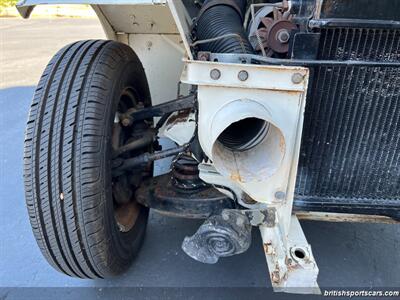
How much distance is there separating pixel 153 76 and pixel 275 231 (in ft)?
5.33

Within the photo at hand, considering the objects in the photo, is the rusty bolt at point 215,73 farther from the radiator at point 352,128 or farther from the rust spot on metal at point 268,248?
the rust spot on metal at point 268,248

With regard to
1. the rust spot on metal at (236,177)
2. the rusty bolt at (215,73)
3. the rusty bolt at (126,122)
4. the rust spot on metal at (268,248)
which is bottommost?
the rust spot on metal at (268,248)

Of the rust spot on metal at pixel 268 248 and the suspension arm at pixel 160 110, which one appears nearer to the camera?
the rust spot on metal at pixel 268 248

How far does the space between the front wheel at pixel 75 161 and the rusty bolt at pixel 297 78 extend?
2.56ft

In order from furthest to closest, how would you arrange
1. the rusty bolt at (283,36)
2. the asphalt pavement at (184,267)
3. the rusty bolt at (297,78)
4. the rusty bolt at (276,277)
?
the asphalt pavement at (184,267)
the rusty bolt at (283,36)
the rusty bolt at (276,277)
the rusty bolt at (297,78)

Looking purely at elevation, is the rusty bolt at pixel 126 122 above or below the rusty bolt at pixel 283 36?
below

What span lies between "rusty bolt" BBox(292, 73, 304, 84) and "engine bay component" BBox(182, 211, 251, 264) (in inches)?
25.6

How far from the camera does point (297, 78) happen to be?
1.39 meters

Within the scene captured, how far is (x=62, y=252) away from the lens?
1.74 m

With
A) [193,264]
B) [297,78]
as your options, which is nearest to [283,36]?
[297,78]

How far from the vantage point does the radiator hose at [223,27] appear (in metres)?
1.76

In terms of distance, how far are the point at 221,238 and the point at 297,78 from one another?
2.40 feet

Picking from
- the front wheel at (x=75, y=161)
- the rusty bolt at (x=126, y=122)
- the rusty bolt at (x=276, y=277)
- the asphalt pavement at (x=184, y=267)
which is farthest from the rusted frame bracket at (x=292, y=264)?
the rusty bolt at (x=126, y=122)

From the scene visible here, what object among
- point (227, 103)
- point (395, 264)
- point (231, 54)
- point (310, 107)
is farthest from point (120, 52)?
point (395, 264)
